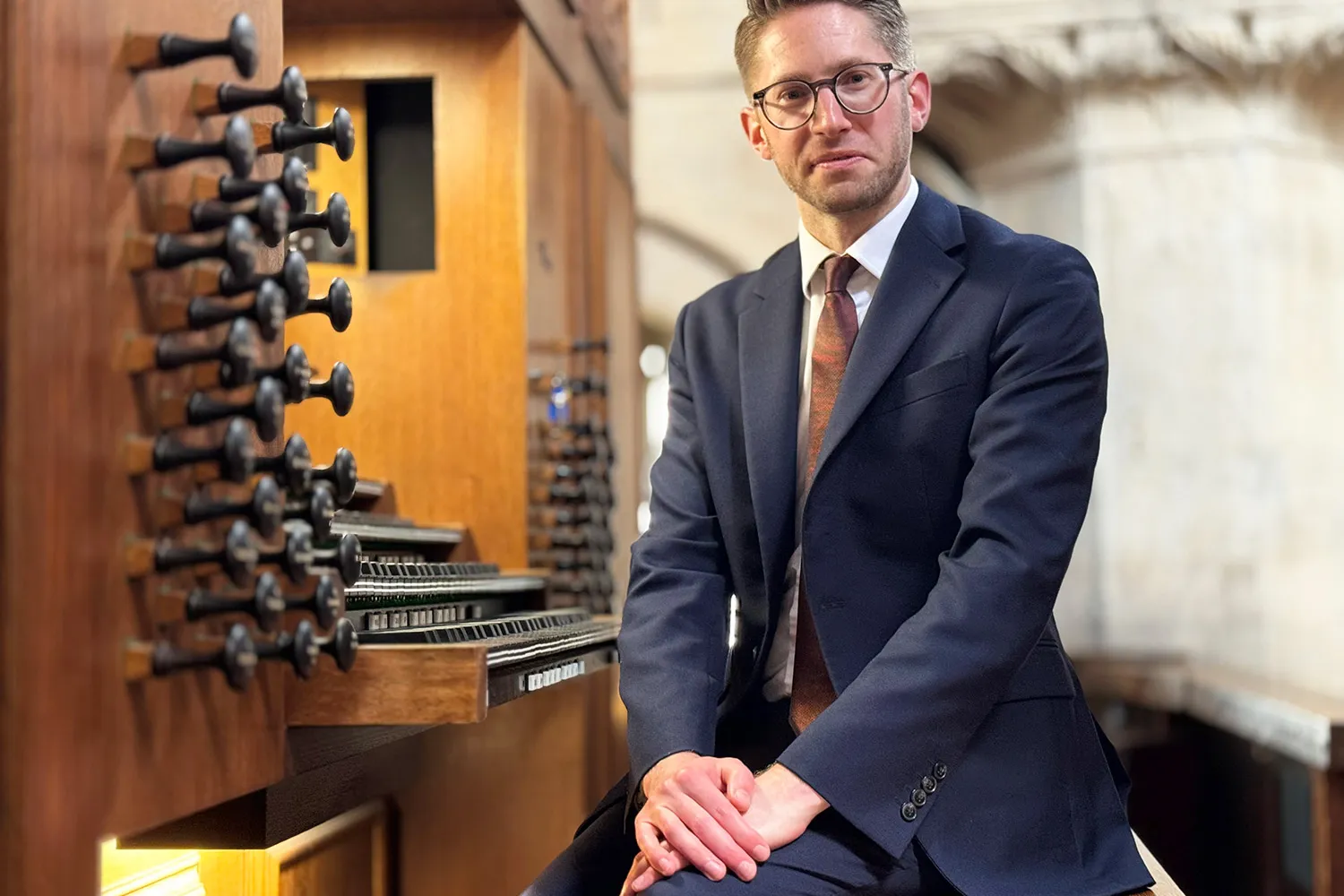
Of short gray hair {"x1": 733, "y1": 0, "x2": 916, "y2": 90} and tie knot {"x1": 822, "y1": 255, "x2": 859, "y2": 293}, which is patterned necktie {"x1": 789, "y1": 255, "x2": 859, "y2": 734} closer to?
tie knot {"x1": 822, "y1": 255, "x2": 859, "y2": 293}

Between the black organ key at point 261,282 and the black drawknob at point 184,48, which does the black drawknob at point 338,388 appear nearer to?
the black organ key at point 261,282

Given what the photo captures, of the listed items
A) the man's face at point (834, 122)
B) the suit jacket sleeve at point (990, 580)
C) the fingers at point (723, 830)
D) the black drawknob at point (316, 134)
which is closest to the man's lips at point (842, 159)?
the man's face at point (834, 122)

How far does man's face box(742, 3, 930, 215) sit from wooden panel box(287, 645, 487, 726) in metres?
0.81

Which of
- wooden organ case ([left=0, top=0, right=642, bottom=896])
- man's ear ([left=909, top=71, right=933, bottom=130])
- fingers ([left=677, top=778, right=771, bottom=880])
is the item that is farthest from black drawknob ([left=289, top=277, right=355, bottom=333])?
man's ear ([left=909, top=71, right=933, bottom=130])

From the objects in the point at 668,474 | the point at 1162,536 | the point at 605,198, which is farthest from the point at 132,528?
the point at 1162,536

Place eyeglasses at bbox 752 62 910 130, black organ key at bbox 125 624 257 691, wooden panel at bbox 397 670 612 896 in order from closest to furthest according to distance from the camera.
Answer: black organ key at bbox 125 624 257 691 → eyeglasses at bbox 752 62 910 130 → wooden panel at bbox 397 670 612 896

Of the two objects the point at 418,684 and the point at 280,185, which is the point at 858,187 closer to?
the point at 280,185

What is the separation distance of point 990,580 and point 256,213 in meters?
0.99

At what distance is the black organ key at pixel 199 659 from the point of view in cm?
163

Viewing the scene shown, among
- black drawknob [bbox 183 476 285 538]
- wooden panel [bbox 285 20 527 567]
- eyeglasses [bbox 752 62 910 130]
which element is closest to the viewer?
black drawknob [bbox 183 476 285 538]

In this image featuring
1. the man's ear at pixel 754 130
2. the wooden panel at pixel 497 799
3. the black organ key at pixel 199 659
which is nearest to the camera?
the black organ key at pixel 199 659

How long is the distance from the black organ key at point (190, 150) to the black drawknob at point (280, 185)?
16mm

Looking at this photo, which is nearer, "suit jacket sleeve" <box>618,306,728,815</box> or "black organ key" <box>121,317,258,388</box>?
"black organ key" <box>121,317,258,388</box>

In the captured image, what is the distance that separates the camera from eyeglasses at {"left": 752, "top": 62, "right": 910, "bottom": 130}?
6.92 feet
